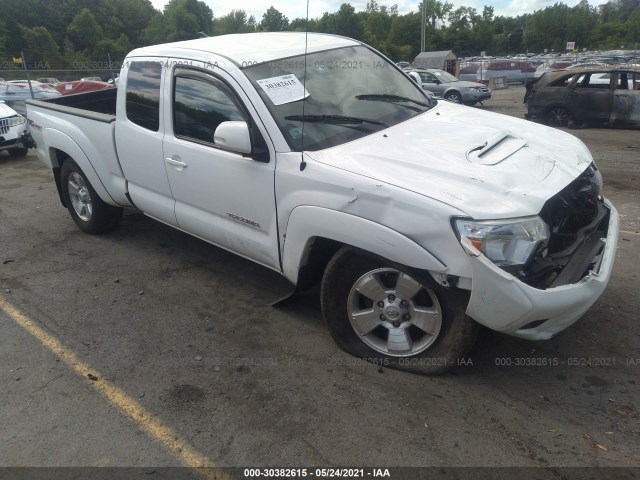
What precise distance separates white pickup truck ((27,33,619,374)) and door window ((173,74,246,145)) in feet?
0.04

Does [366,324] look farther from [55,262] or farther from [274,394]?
[55,262]

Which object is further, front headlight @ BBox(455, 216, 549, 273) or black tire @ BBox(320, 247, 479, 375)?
black tire @ BBox(320, 247, 479, 375)

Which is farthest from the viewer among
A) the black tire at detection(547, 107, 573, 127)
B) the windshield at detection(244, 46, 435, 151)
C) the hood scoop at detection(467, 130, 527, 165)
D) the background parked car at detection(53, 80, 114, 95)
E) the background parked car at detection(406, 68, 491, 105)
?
the background parked car at detection(406, 68, 491, 105)

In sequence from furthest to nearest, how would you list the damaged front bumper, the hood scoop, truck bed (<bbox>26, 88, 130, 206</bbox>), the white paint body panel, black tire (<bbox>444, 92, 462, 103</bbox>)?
black tire (<bbox>444, 92, 462, 103</bbox>) < truck bed (<bbox>26, 88, 130, 206</bbox>) < the hood scoop < the white paint body panel < the damaged front bumper

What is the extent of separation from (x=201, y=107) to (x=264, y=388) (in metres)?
2.05

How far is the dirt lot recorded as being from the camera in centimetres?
259

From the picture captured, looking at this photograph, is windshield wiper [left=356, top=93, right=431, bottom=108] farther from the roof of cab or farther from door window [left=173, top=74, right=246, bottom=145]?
door window [left=173, top=74, right=246, bottom=145]

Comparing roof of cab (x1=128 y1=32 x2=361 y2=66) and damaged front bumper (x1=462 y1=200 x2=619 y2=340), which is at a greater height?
roof of cab (x1=128 y1=32 x2=361 y2=66)

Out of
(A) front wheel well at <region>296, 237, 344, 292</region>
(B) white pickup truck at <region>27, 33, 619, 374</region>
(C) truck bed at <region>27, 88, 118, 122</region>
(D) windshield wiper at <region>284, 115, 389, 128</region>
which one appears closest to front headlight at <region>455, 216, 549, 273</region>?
(B) white pickup truck at <region>27, 33, 619, 374</region>

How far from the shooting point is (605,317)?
3.67 meters

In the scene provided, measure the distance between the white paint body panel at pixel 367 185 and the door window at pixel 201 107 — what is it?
8 centimetres

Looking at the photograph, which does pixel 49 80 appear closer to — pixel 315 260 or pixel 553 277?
pixel 315 260

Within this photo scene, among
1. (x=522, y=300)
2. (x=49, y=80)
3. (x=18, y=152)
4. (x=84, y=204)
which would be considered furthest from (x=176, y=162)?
(x=49, y=80)

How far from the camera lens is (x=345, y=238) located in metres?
2.90
